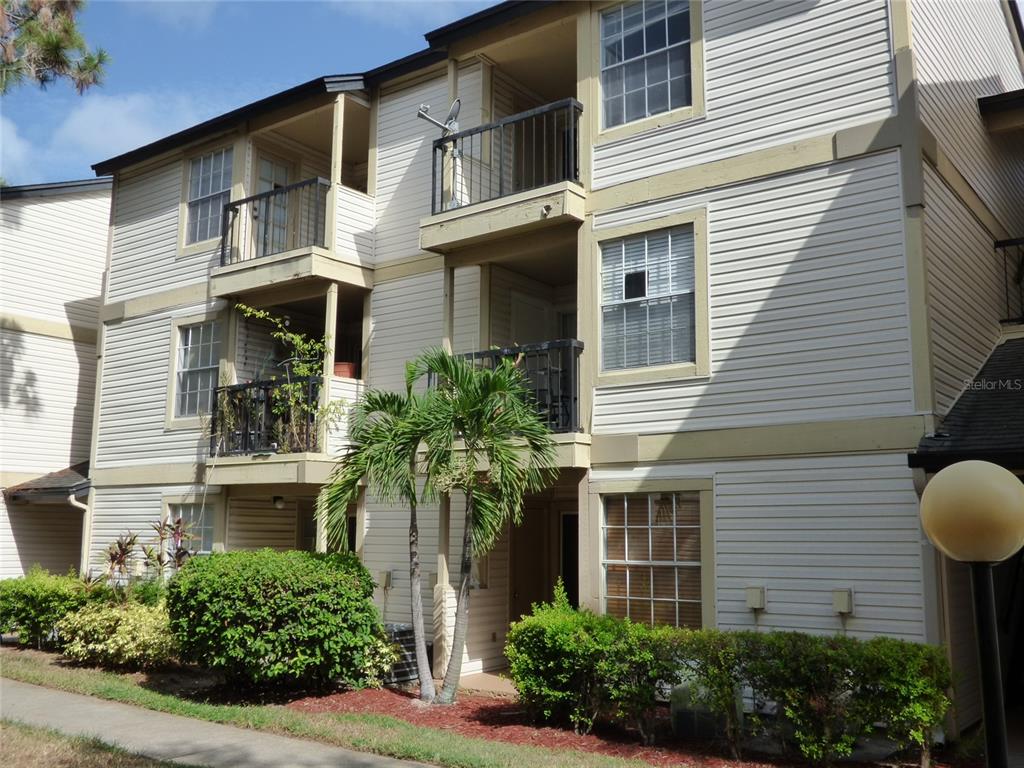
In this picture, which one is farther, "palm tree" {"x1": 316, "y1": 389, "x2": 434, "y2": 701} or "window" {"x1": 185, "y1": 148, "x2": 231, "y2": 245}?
"window" {"x1": 185, "y1": 148, "x2": 231, "y2": 245}

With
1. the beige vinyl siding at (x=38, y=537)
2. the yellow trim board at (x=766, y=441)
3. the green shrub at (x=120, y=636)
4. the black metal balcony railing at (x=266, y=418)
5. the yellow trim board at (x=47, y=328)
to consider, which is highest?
the yellow trim board at (x=47, y=328)

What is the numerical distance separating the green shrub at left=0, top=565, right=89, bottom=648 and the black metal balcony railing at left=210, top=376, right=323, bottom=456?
10.3 feet

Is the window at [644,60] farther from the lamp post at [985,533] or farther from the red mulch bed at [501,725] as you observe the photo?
the lamp post at [985,533]

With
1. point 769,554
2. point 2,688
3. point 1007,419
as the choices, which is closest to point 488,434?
point 769,554

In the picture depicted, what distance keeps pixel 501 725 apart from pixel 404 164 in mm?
9012

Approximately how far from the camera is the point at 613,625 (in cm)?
966

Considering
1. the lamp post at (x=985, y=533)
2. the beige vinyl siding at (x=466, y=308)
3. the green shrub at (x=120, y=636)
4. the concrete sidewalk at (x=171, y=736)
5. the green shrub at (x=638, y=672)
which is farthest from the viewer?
the beige vinyl siding at (x=466, y=308)

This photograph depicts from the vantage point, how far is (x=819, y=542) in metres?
9.77

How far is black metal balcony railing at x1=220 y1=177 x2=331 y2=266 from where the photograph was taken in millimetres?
16234

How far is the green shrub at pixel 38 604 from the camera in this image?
49.3ft

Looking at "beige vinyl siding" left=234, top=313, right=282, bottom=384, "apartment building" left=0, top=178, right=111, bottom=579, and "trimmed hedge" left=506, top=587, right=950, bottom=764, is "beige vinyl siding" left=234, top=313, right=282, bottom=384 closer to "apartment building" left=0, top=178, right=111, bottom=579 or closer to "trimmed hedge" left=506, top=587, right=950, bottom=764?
"apartment building" left=0, top=178, right=111, bottom=579

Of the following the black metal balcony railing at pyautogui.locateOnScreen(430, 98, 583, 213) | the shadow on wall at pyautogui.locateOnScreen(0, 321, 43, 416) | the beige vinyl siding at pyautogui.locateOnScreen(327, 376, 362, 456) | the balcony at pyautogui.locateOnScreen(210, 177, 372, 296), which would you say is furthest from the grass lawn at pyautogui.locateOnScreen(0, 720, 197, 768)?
the shadow on wall at pyautogui.locateOnScreen(0, 321, 43, 416)

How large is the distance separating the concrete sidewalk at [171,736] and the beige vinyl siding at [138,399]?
5.94 m

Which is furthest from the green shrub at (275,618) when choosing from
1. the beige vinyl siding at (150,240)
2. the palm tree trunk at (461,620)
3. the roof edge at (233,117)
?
the roof edge at (233,117)
